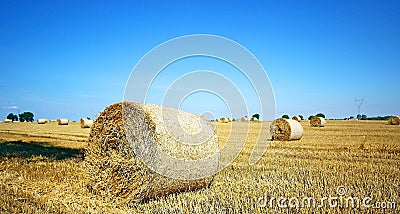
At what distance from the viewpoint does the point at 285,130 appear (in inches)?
644

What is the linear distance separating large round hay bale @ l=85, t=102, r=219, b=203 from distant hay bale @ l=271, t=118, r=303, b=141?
10.0 m

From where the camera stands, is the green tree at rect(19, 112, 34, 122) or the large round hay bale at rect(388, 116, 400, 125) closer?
the large round hay bale at rect(388, 116, 400, 125)

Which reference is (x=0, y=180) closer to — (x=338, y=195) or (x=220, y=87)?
(x=220, y=87)

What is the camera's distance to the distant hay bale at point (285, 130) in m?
16.2

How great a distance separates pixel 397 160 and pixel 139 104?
706 cm

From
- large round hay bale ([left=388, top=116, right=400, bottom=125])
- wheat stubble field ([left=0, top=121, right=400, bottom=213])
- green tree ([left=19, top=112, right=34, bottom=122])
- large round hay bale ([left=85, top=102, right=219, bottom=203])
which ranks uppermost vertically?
green tree ([left=19, top=112, right=34, bottom=122])

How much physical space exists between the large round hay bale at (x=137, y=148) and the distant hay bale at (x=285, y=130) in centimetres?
1001

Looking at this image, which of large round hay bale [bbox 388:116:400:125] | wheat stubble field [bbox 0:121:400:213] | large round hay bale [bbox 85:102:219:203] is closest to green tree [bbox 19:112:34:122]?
large round hay bale [bbox 388:116:400:125]

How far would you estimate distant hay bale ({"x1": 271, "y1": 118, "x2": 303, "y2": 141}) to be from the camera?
16.2 meters

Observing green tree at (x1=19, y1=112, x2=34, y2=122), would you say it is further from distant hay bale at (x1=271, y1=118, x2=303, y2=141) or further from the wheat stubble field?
the wheat stubble field

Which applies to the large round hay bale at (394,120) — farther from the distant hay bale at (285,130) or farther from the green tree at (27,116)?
the green tree at (27,116)

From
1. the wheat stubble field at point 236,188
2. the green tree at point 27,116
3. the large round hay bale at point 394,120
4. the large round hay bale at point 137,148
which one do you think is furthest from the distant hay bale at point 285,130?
the green tree at point 27,116

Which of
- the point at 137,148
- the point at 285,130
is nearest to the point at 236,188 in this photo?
the point at 137,148

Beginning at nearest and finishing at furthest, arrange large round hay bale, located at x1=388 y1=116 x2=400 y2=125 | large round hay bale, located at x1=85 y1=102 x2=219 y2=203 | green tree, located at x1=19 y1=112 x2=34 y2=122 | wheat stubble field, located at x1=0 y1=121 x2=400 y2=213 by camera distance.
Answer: wheat stubble field, located at x1=0 y1=121 x2=400 y2=213 → large round hay bale, located at x1=85 y1=102 x2=219 y2=203 → large round hay bale, located at x1=388 y1=116 x2=400 y2=125 → green tree, located at x1=19 y1=112 x2=34 y2=122
